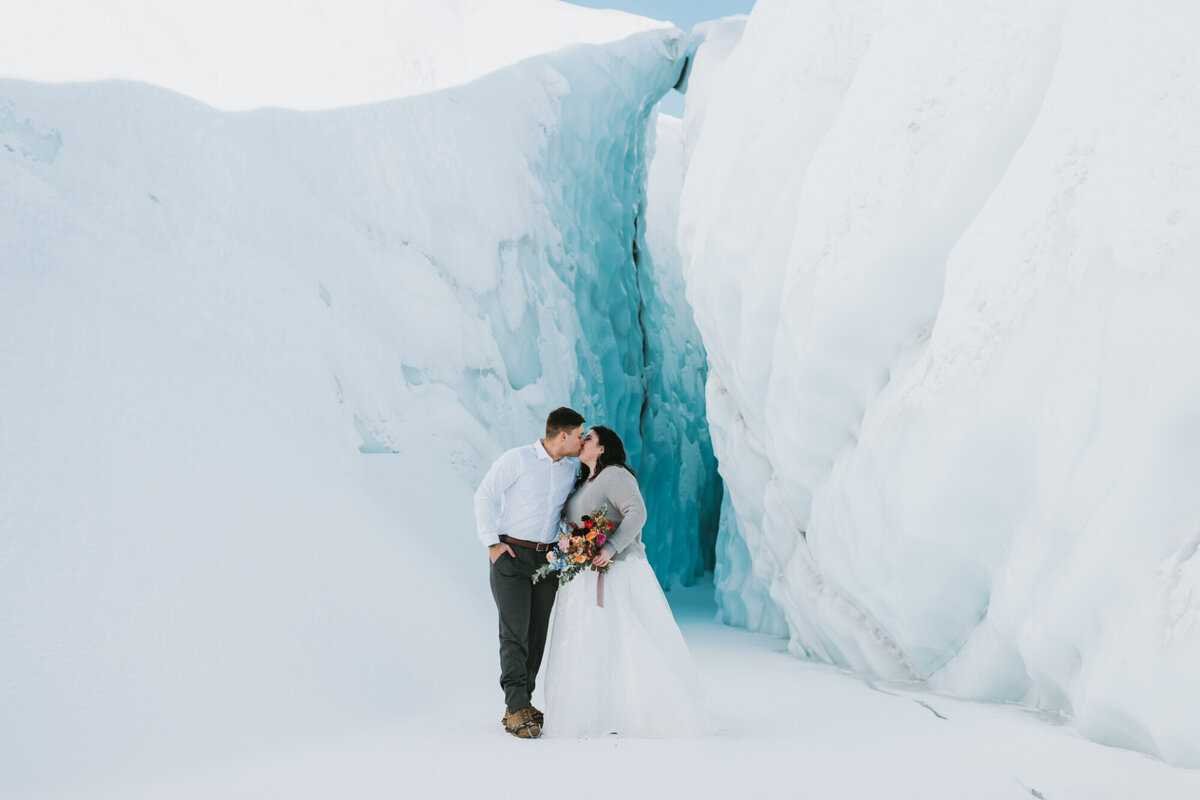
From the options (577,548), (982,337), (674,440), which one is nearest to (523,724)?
(577,548)

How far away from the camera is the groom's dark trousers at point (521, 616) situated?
10.2 ft

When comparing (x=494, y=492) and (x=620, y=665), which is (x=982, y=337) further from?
(x=494, y=492)

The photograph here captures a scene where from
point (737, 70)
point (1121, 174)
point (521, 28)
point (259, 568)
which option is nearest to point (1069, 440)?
point (1121, 174)

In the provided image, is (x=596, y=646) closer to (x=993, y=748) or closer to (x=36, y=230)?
(x=993, y=748)

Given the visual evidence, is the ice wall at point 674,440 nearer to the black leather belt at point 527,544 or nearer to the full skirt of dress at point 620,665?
the black leather belt at point 527,544

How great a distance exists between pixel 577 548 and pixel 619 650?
1.30 feet

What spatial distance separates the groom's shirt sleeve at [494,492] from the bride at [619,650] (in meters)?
0.30

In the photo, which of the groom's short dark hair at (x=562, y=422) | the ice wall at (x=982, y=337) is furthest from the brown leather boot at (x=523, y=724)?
the ice wall at (x=982, y=337)

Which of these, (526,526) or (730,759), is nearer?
(730,759)

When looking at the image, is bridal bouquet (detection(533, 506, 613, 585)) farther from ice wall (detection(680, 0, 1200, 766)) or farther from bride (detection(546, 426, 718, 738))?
ice wall (detection(680, 0, 1200, 766))

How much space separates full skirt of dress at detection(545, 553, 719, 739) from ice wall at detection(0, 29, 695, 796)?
29.8 inches

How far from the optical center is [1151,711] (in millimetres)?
2439

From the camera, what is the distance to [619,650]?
3.05m

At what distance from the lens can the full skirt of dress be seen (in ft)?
9.69
